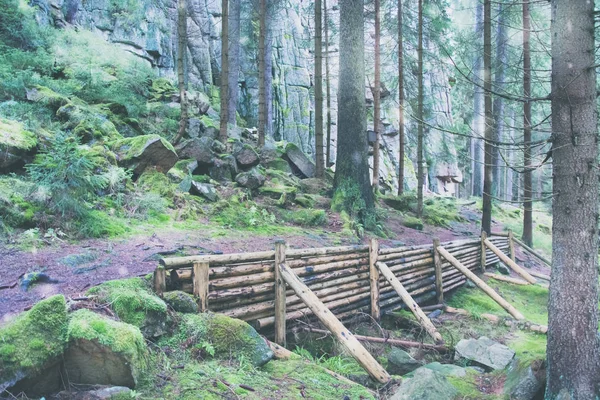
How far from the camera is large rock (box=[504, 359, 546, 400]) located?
14.6ft

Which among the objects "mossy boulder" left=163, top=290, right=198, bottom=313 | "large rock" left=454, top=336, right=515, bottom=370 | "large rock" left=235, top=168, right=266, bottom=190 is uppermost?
"large rock" left=235, top=168, right=266, bottom=190

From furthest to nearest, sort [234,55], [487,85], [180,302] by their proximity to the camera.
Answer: [234,55] → [487,85] → [180,302]

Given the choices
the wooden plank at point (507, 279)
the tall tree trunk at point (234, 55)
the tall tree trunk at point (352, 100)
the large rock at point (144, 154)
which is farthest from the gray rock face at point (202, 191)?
the tall tree trunk at point (234, 55)

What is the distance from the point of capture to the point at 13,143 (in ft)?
22.3

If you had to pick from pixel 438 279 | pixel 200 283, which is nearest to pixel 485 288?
pixel 438 279

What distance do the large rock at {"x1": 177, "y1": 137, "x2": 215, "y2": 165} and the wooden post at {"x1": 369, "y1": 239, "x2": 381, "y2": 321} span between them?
5604mm

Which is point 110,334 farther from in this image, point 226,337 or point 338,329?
point 338,329

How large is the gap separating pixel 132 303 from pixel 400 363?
136 inches

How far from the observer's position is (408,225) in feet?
41.3

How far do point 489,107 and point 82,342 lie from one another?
11563 mm

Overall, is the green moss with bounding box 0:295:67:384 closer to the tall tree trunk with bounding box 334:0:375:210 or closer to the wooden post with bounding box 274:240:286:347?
the wooden post with bounding box 274:240:286:347

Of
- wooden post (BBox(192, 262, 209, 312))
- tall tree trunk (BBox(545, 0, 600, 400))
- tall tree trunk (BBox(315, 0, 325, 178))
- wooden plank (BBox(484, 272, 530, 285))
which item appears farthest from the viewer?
tall tree trunk (BBox(315, 0, 325, 178))

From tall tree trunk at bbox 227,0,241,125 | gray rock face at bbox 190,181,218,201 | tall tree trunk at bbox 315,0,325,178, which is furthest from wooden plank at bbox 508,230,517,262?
tall tree trunk at bbox 227,0,241,125

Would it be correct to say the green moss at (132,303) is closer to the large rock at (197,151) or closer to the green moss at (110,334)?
the green moss at (110,334)
